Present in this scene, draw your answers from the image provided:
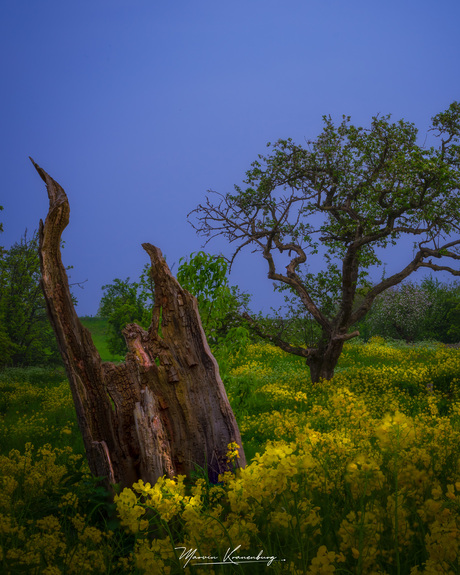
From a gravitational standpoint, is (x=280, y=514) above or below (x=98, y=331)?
below

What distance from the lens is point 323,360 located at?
1398 cm

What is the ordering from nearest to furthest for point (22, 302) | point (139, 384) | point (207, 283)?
1. point (139, 384)
2. point (207, 283)
3. point (22, 302)

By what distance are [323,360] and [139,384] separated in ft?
31.3

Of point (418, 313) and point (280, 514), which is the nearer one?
point (280, 514)

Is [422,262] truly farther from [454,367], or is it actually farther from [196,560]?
[196,560]

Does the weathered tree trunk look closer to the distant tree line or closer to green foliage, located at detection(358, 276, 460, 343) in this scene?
the distant tree line

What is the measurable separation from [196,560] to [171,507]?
0.62 m

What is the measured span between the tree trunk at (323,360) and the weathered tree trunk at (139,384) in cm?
886

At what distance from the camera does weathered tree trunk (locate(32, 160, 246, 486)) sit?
5.23 m

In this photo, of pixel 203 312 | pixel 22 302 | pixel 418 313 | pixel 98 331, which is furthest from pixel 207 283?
pixel 98 331

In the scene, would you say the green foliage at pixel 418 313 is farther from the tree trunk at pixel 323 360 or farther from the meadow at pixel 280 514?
the meadow at pixel 280 514

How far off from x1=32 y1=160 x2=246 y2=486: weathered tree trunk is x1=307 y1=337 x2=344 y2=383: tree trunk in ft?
29.1

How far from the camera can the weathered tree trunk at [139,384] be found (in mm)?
5227

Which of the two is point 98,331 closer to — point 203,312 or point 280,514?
point 203,312
